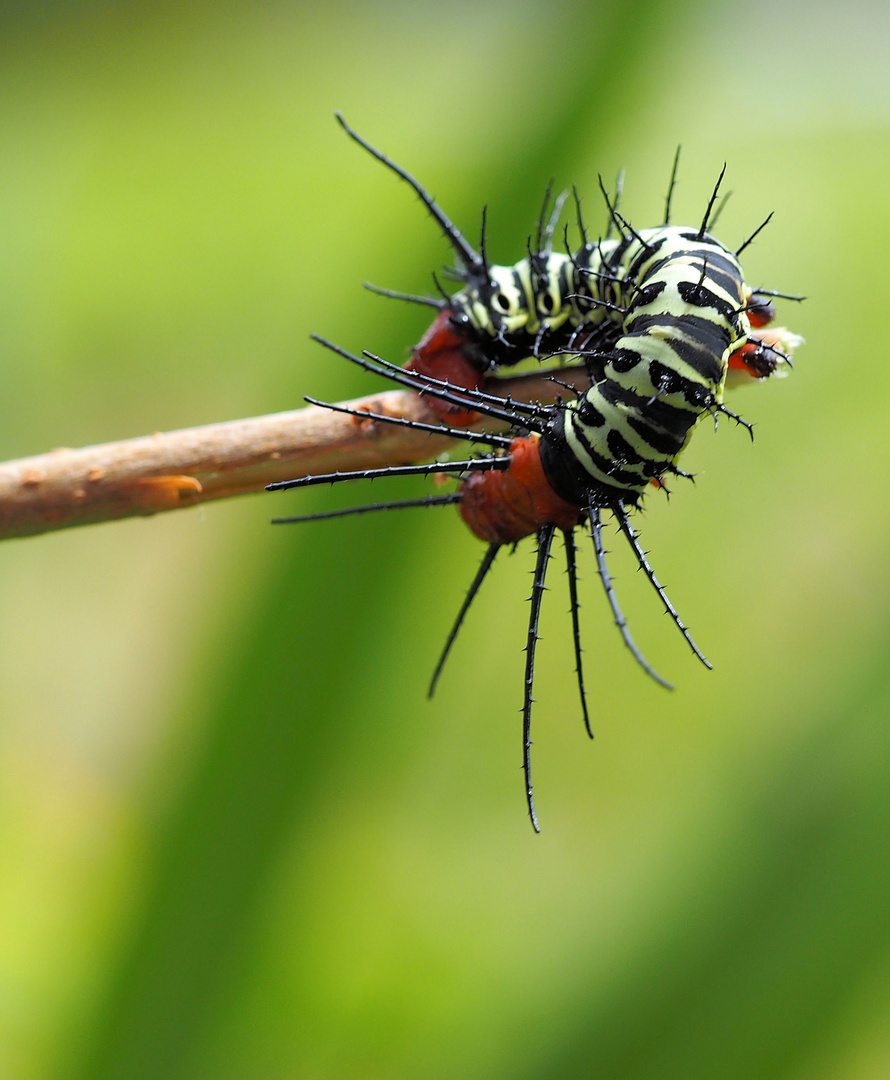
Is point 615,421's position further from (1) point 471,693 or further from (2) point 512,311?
Result: (1) point 471,693

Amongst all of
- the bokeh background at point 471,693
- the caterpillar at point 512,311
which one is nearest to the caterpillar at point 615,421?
the caterpillar at point 512,311

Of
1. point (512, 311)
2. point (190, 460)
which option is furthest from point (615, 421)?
point (190, 460)

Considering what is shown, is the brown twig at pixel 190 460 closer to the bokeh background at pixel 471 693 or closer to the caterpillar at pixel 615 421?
the caterpillar at pixel 615 421

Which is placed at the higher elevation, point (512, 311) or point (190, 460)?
point (512, 311)

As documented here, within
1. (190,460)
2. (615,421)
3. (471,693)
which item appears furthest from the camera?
(471,693)

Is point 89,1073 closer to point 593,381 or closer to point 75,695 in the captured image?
point 75,695

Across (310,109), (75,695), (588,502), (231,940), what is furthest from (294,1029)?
(310,109)
